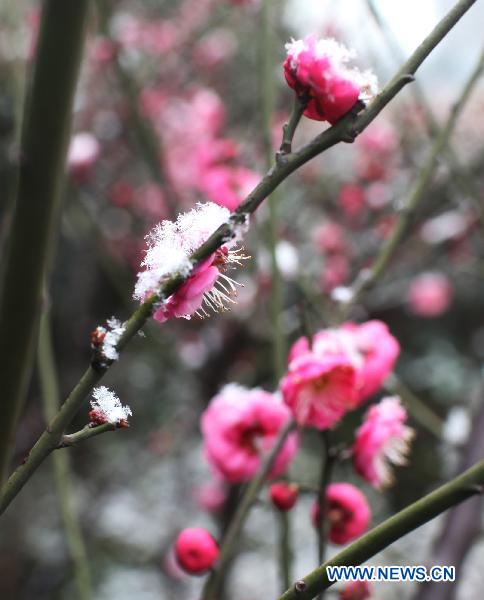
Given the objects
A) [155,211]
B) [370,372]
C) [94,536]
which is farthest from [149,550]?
[370,372]

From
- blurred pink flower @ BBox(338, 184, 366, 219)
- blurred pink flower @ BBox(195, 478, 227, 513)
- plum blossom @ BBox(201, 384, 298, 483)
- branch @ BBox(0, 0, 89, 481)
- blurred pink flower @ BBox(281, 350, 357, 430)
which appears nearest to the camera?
branch @ BBox(0, 0, 89, 481)

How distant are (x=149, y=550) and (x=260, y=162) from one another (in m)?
1.31

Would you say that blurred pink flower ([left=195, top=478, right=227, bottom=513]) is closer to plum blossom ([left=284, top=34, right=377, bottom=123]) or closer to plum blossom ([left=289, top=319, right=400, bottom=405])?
plum blossom ([left=289, top=319, right=400, bottom=405])

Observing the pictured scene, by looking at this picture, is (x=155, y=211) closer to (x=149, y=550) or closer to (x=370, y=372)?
(x=149, y=550)

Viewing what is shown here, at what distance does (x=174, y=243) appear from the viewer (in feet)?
1.13

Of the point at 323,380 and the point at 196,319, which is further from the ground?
the point at 196,319

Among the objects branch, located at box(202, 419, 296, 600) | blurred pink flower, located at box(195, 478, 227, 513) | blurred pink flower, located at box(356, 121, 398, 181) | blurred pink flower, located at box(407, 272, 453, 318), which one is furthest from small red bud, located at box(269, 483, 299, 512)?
blurred pink flower, located at box(407, 272, 453, 318)

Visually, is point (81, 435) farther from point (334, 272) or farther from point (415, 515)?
point (334, 272)

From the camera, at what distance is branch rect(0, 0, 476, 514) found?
30cm

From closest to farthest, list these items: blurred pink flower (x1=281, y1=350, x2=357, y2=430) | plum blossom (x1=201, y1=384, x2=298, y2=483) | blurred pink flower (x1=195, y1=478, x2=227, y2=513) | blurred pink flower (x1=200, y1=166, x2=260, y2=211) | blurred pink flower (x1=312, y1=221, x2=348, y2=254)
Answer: blurred pink flower (x1=281, y1=350, x2=357, y2=430) < plum blossom (x1=201, y1=384, x2=298, y2=483) < blurred pink flower (x1=200, y1=166, x2=260, y2=211) < blurred pink flower (x1=195, y1=478, x2=227, y2=513) < blurred pink flower (x1=312, y1=221, x2=348, y2=254)

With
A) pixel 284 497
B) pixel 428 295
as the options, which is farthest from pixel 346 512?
pixel 428 295

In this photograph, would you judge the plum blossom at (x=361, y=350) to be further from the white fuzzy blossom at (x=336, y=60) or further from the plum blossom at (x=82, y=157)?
the plum blossom at (x=82, y=157)

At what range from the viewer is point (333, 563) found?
12.8 inches

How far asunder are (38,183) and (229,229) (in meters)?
0.08
